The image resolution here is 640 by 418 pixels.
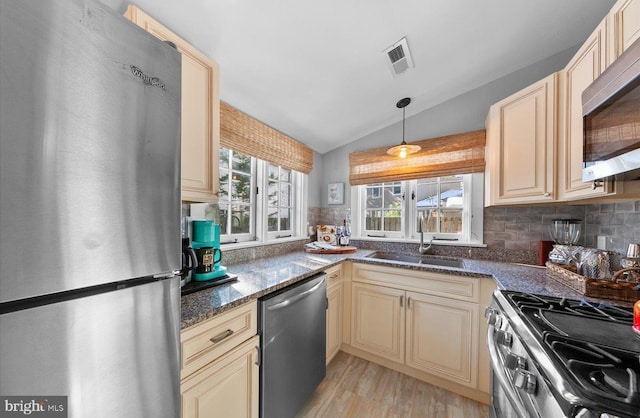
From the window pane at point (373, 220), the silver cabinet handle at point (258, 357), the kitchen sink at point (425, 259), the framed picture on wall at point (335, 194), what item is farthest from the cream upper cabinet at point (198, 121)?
the window pane at point (373, 220)

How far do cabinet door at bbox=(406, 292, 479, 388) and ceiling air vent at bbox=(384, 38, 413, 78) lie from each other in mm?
1681

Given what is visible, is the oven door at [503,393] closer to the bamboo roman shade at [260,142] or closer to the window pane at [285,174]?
the bamboo roman shade at [260,142]

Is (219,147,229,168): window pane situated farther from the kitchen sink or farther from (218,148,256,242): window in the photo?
the kitchen sink

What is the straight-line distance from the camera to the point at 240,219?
6.35 ft

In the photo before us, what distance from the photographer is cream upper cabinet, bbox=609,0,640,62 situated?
3.02 ft

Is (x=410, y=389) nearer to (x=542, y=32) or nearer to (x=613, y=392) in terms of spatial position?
(x=613, y=392)

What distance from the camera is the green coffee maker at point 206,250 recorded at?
1.21 metres

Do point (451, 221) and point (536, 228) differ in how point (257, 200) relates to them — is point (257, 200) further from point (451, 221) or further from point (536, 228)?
point (536, 228)

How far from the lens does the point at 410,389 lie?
1644 millimetres

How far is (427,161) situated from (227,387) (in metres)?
2.24

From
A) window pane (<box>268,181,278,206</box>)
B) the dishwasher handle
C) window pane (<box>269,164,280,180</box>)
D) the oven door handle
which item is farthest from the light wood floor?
window pane (<box>269,164,280,180</box>)

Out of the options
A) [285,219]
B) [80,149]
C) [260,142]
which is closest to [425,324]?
[285,219]

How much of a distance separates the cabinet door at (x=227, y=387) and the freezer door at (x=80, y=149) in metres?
0.53

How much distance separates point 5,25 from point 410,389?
2389 mm
